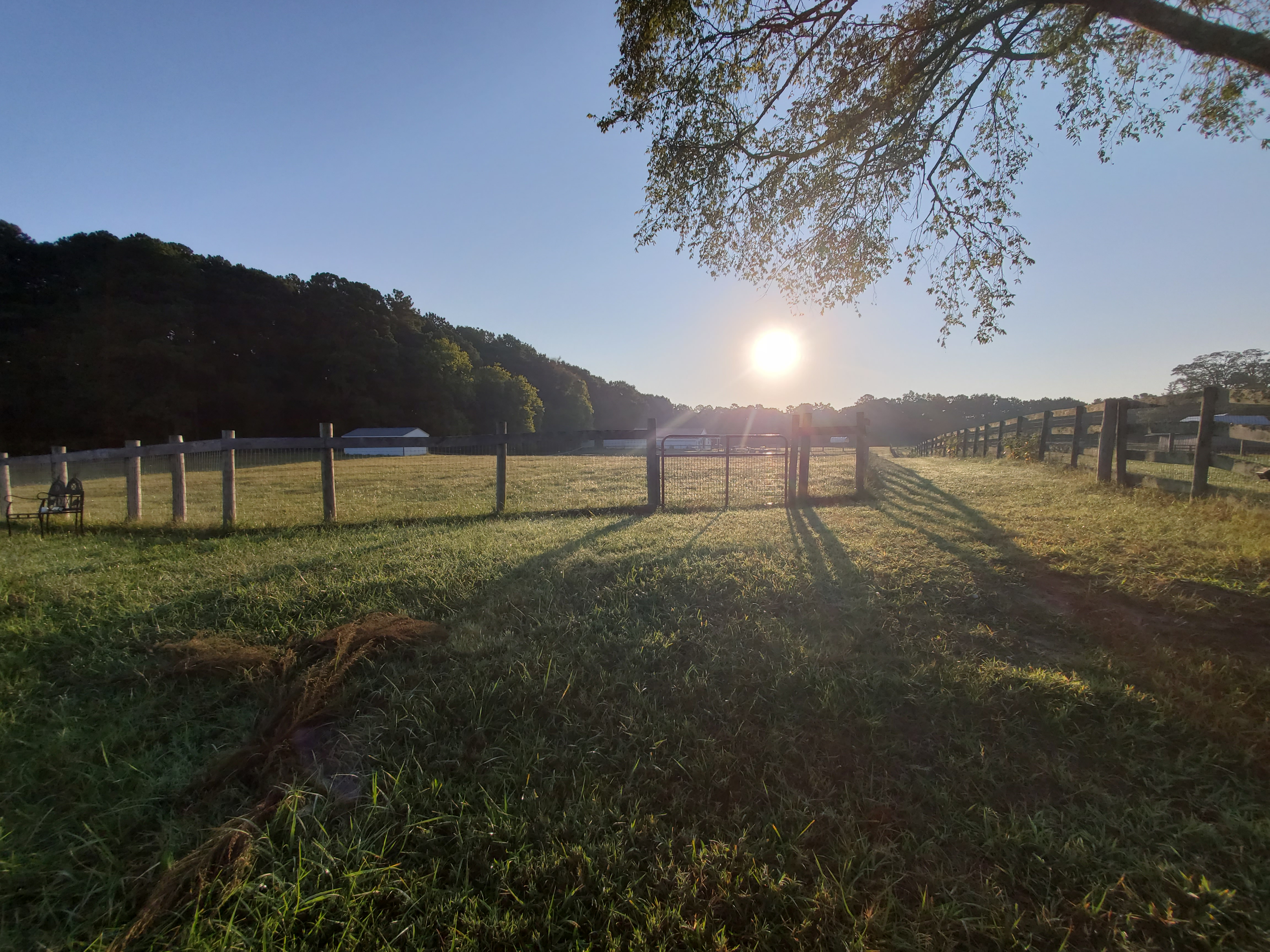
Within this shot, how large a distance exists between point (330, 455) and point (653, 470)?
18.3 ft

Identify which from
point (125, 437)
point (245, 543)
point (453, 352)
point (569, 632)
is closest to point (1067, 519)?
point (569, 632)

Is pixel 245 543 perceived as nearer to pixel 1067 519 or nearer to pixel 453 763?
pixel 453 763

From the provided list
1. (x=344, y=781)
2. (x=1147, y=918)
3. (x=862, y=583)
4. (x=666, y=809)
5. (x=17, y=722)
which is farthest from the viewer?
(x=862, y=583)

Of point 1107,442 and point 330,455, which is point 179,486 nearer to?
point 330,455

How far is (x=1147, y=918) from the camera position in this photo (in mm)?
1626

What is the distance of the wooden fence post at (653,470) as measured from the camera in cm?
921

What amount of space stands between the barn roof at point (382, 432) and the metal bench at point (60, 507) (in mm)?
38198

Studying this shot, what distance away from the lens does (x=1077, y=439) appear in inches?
416

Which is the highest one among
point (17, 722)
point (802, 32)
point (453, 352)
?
point (453, 352)

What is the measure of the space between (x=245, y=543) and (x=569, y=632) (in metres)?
5.72

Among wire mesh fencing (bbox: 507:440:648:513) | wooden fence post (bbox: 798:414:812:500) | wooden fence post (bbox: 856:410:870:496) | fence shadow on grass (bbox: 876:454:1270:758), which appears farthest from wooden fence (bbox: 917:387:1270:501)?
wire mesh fencing (bbox: 507:440:648:513)

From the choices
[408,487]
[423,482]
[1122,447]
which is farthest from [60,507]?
[1122,447]

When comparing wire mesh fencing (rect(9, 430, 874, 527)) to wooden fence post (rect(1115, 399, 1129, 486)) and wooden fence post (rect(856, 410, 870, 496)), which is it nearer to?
wooden fence post (rect(856, 410, 870, 496))

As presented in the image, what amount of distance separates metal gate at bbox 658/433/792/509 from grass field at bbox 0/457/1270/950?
204 inches
